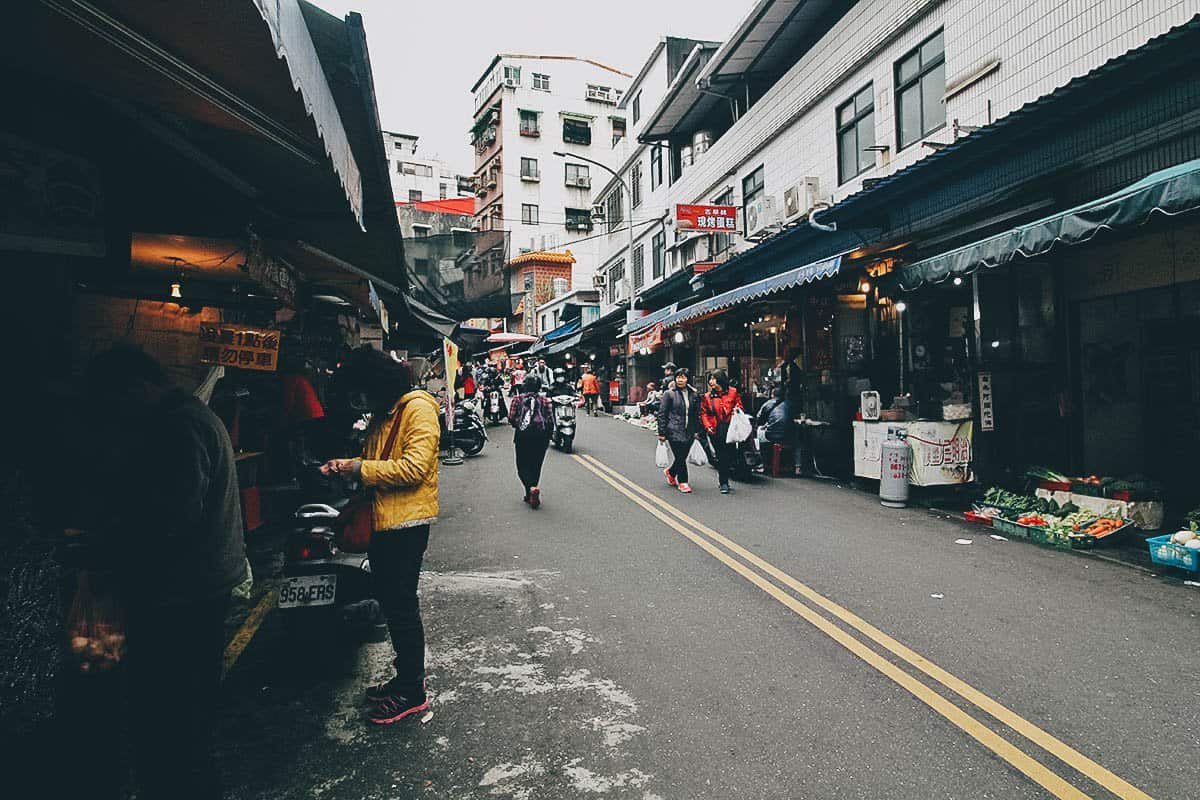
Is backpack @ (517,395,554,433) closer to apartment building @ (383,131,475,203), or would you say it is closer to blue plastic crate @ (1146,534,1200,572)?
blue plastic crate @ (1146,534,1200,572)

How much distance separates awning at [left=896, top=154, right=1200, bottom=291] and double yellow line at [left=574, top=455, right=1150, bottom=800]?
4.51 meters

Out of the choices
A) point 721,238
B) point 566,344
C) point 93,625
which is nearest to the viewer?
→ point 93,625

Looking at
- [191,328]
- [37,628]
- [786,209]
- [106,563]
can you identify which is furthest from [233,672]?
[786,209]

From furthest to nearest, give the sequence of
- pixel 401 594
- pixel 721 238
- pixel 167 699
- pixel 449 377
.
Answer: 1. pixel 721 238
2. pixel 449 377
3. pixel 401 594
4. pixel 167 699

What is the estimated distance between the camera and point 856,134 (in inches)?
584

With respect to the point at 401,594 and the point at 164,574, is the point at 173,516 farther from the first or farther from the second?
the point at 401,594

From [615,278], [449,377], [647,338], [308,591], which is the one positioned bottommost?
[308,591]

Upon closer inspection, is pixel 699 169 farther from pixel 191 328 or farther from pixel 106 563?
pixel 106 563

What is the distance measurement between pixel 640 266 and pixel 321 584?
1144 inches

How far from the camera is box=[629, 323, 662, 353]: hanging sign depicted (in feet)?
65.1

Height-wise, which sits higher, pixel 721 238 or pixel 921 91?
pixel 921 91

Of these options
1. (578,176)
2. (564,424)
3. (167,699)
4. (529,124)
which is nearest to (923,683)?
(167,699)

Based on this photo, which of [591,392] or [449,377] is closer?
[449,377]

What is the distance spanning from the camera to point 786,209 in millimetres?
16641
